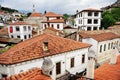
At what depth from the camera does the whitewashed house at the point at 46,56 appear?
1616 centimetres

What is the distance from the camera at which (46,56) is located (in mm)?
18422

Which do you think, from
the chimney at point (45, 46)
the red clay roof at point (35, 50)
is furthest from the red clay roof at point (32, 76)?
the chimney at point (45, 46)

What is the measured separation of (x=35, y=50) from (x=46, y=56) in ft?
4.53

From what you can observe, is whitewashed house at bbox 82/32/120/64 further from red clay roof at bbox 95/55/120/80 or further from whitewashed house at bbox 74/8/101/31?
whitewashed house at bbox 74/8/101/31

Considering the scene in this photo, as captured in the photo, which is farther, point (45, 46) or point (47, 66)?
point (45, 46)

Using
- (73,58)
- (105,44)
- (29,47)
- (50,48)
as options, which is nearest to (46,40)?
(50,48)

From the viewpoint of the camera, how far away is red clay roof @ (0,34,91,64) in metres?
16.4

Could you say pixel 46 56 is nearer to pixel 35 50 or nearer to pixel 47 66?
pixel 35 50

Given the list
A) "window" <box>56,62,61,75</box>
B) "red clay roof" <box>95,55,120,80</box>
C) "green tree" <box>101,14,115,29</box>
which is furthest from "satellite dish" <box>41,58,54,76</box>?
"green tree" <box>101,14,115,29</box>

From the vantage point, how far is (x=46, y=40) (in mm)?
21047

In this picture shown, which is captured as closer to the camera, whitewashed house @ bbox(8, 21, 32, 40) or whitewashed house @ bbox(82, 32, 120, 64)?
whitewashed house @ bbox(82, 32, 120, 64)

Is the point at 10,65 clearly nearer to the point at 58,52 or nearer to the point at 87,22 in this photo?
the point at 58,52

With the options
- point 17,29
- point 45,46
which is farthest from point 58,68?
point 17,29

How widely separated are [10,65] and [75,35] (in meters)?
19.1
